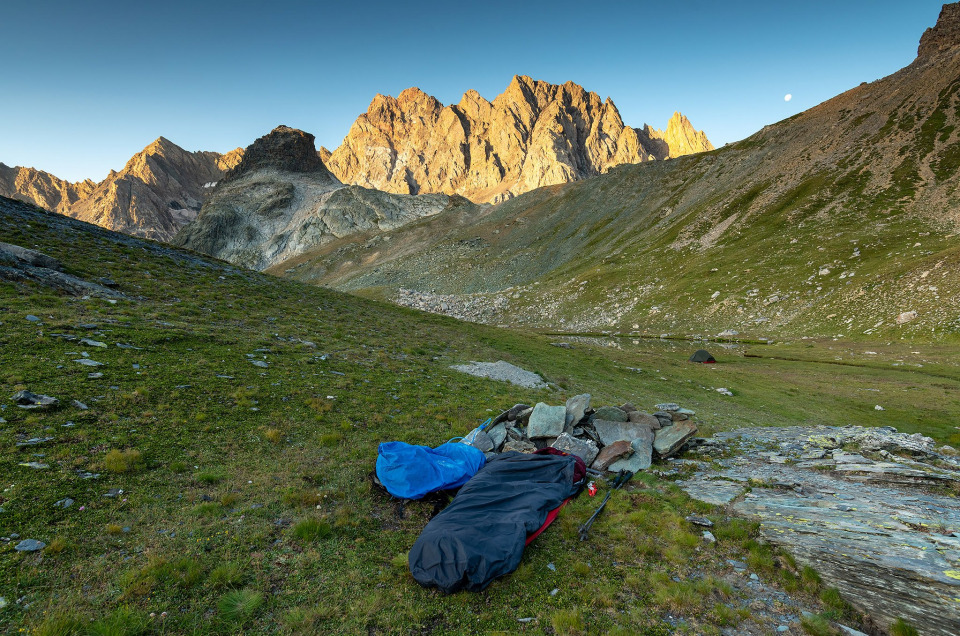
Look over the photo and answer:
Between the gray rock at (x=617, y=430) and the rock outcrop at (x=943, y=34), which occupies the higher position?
the rock outcrop at (x=943, y=34)

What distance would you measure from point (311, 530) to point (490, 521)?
13.7ft

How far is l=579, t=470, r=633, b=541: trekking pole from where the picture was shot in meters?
9.70

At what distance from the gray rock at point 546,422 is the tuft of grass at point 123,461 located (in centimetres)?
1221

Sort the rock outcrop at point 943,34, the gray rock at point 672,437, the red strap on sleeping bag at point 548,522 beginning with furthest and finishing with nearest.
A: 1. the rock outcrop at point 943,34
2. the gray rock at point 672,437
3. the red strap on sleeping bag at point 548,522

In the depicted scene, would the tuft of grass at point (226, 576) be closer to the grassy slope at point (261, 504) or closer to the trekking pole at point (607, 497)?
the grassy slope at point (261, 504)

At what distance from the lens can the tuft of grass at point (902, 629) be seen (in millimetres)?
5855

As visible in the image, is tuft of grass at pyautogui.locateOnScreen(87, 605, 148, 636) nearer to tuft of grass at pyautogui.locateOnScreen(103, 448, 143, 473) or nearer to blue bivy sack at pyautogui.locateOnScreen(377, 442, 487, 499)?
tuft of grass at pyautogui.locateOnScreen(103, 448, 143, 473)

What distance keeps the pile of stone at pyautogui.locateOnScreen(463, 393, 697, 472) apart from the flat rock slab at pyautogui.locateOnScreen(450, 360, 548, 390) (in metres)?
8.43

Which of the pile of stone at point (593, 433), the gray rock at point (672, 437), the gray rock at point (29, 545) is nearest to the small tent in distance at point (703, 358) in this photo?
the pile of stone at point (593, 433)

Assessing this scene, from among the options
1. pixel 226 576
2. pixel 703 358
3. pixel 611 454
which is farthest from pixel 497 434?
pixel 703 358

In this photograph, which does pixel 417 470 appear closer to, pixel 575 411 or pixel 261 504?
pixel 261 504

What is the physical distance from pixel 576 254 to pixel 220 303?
3513 inches

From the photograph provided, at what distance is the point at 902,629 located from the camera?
19.5 feet

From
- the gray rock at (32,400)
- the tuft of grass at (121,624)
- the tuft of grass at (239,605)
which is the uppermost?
the gray rock at (32,400)
